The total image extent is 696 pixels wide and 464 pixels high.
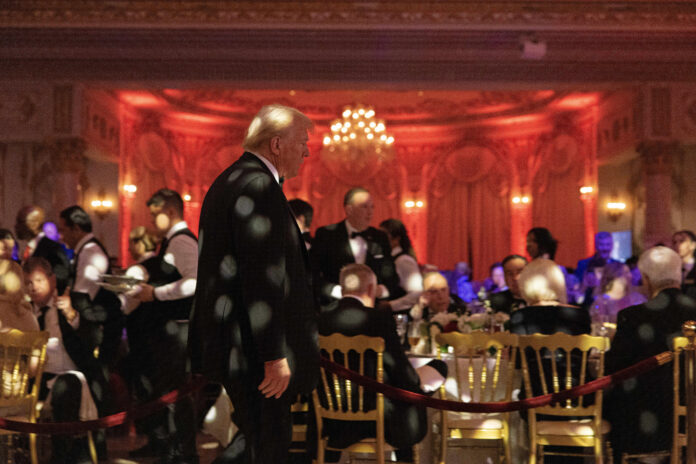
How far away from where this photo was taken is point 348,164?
14.4 meters

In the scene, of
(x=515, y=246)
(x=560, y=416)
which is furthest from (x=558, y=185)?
(x=560, y=416)

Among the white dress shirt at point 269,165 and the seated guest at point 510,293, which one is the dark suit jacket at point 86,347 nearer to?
the white dress shirt at point 269,165

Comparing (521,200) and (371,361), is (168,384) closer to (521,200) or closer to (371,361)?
(371,361)

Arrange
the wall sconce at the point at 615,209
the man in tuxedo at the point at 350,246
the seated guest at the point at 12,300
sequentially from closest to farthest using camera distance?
1. the seated guest at the point at 12,300
2. the man in tuxedo at the point at 350,246
3. the wall sconce at the point at 615,209

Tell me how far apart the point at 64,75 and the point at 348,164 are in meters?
6.02

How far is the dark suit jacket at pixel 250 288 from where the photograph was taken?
222cm

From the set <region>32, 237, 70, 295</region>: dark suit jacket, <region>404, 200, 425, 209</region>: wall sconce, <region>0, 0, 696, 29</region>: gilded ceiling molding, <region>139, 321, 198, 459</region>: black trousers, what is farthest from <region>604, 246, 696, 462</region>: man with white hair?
<region>404, 200, 425, 209</region>: wall sconce

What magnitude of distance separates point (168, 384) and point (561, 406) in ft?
7.08

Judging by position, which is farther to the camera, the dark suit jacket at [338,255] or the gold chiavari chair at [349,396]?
the dark suit jacket at [338,255]

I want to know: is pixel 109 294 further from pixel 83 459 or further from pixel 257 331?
pixel 257 331

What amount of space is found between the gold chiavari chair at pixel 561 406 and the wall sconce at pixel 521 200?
10.8 meters

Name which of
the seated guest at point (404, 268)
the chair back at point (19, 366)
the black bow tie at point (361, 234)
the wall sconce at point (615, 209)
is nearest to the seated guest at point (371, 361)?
the chair back at point (19, 366)

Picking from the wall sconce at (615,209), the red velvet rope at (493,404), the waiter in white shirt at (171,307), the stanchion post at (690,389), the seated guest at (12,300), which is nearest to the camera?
the stanchion post at (690,389)

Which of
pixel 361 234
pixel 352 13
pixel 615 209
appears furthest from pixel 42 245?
pixel 615 209
